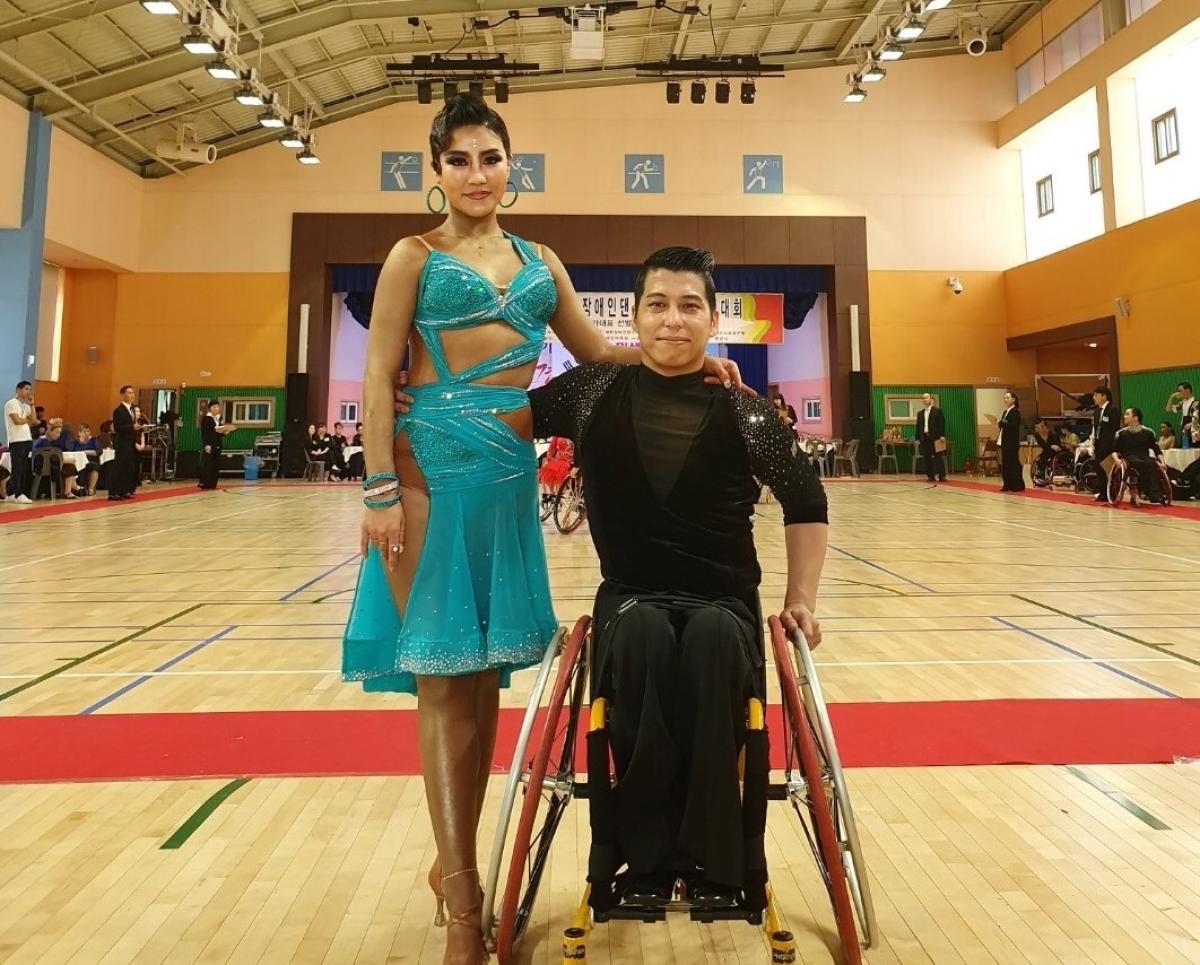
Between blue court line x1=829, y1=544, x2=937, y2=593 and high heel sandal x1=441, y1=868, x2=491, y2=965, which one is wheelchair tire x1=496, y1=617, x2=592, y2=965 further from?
blue court line x1=829, y1=544, x2=937, y2=593

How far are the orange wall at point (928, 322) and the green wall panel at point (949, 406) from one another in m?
0.14

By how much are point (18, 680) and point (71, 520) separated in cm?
626

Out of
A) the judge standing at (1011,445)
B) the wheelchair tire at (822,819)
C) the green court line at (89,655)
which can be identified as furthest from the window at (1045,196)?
the wheelchair tire at (822,819)

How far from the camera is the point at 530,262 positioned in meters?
1.40

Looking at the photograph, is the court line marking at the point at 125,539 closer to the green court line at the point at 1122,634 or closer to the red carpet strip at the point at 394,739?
the red carpet strip at the point at 394,739

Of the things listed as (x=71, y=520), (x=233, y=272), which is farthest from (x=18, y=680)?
(x=233, y=272)


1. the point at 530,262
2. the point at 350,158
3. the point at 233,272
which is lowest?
the point at 530,262

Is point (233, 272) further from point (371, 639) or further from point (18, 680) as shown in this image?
point (371, 639)

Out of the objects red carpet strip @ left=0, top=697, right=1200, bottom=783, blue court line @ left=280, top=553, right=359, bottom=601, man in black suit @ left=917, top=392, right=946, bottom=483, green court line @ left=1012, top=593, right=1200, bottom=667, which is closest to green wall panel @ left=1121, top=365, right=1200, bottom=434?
man in black suit @ left=917, top=392, right=946, bottom=483

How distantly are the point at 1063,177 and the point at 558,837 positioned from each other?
17235mm

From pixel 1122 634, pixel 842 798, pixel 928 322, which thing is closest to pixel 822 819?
pixel 842 798

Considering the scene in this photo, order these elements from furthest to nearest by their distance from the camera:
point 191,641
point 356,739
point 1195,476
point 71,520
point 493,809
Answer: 1. point 1195,476
2. point 71,520
3. point 191,641
4. point 356,739
5. point 493,809

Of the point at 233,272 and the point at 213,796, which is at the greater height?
the point at 233,272

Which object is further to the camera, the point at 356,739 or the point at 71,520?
the point at 71,520
